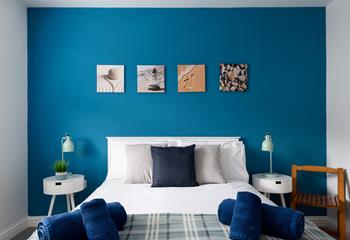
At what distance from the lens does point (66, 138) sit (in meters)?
3.19

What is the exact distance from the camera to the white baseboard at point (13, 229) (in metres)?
2.85

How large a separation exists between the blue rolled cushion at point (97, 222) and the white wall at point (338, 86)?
8.90ft

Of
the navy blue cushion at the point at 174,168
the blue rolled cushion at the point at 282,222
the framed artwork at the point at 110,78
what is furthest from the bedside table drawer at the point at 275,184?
the framed artwork at the point at 110,78

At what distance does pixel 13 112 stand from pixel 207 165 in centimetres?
225

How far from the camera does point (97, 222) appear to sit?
4.48 feet

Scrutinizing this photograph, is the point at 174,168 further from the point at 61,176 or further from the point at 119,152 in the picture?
the point at 61,176

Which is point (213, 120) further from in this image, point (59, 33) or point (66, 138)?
point (59, 33)

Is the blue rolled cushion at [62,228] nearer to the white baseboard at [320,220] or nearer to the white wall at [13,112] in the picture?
the white wall at [13,112]

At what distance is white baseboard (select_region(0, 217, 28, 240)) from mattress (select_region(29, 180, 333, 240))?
47.5 inches

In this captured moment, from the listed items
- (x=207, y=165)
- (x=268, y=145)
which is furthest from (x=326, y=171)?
(x=207, y=165)

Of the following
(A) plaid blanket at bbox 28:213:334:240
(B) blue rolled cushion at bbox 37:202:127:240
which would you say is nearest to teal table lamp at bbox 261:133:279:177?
(A) plaid blanket at bbox 28:213:334:240

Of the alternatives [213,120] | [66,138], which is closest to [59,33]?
[66,138]

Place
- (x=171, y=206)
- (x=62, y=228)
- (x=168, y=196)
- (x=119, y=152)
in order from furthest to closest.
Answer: (x=119, y=152), (x=168, y=196), (x=171, y=206), (x=62, y=228)

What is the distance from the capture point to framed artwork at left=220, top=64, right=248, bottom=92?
3.31 meters
